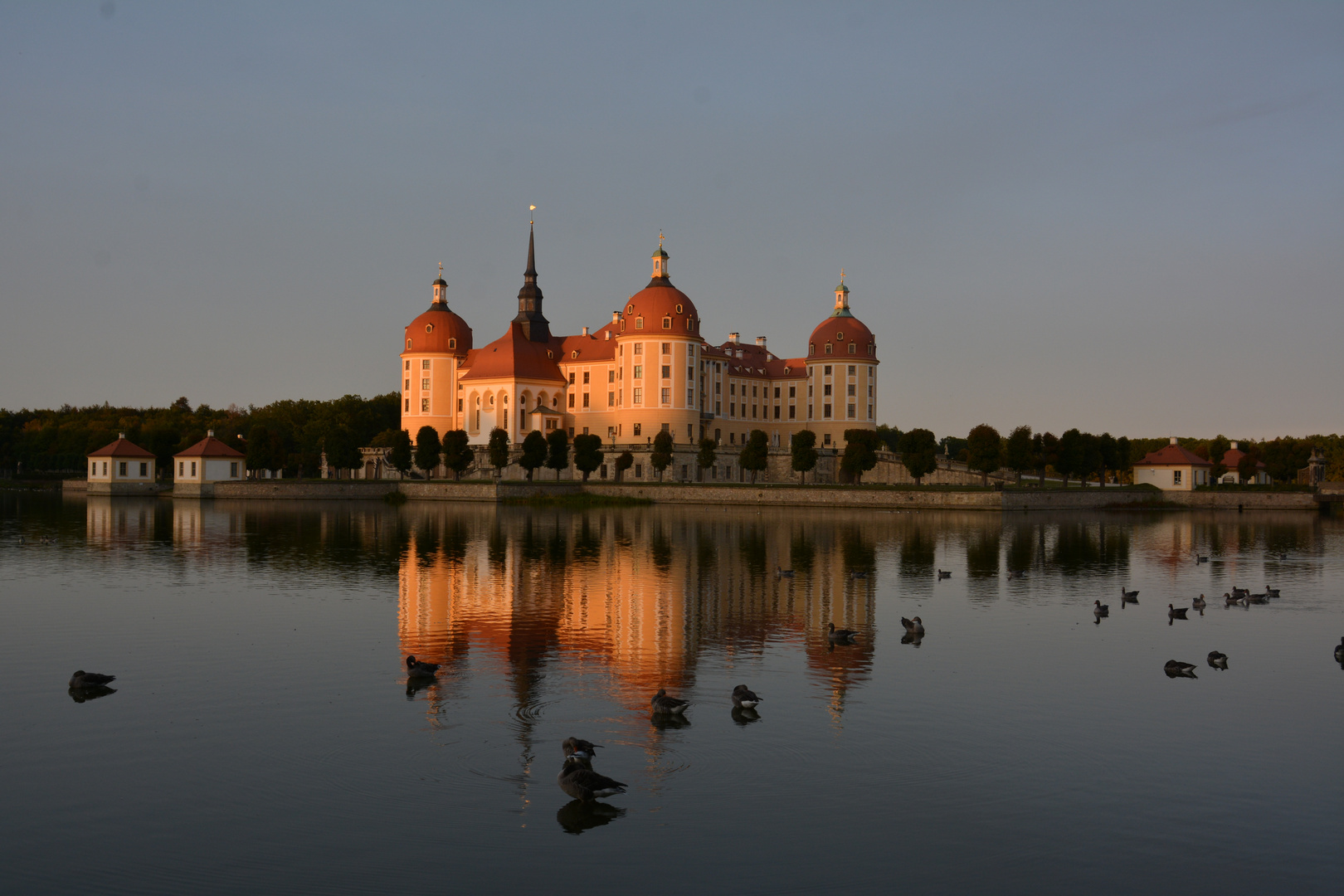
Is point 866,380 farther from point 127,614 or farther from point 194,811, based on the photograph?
point 194,811

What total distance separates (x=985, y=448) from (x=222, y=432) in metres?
75.0

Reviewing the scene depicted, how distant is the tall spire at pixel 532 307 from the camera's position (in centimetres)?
11125

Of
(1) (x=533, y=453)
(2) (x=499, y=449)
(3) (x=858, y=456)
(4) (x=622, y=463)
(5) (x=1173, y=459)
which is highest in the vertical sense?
(2) (x=499, y=449)

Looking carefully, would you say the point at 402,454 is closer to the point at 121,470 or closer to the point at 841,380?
the point at 121,470

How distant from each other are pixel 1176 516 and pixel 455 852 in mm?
67502

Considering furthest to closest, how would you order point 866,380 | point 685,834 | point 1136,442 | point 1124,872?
1. point 1136,442
2. point 866,380
3. point 685,834
4. point 1124,872

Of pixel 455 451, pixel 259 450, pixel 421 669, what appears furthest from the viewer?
pixel 259 450

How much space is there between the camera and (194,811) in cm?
1134

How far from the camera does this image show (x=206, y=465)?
279 ft

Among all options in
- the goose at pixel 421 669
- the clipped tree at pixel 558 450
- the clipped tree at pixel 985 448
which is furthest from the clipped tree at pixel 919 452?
the goose at pixel 421 669

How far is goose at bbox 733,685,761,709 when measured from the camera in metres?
15.2

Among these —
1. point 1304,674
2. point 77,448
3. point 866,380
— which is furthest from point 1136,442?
point 1304,674

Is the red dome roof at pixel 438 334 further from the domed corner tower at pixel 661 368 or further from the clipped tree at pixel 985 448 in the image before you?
the clipped tree at pixel 985 448

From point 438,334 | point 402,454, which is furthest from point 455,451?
point 438,334
